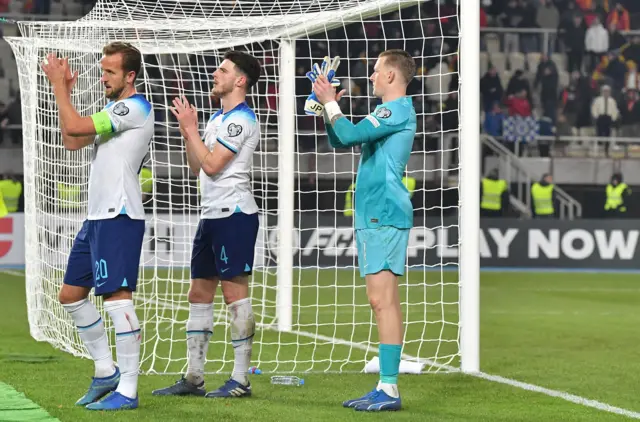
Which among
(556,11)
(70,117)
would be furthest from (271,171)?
(556,11)

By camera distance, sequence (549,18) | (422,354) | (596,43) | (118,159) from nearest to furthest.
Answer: (118,159) → (422,354) → (596,43) → (549,18)

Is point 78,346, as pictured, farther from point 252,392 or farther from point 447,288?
point 447,288

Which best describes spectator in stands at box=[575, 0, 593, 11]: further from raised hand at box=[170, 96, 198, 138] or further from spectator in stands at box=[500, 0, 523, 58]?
raised hand at box=[170, 96, 198, 138]

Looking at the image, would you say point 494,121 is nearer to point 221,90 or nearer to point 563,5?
point 563,5

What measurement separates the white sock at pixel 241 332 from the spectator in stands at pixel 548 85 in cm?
1683

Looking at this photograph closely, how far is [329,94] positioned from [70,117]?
1.23 metres

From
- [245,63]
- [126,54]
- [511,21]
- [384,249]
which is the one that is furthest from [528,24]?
[126,54]

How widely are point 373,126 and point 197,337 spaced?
148 cm

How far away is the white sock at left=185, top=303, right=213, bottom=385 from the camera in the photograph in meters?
6.13

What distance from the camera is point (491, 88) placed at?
72.0 ft

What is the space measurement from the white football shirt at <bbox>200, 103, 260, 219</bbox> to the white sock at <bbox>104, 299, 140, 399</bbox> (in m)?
0.73

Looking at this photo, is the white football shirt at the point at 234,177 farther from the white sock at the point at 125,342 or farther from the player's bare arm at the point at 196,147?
the white sock at the point at 125,342

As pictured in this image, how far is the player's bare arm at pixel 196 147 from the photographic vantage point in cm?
568

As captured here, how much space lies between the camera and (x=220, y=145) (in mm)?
5848
